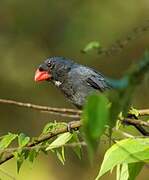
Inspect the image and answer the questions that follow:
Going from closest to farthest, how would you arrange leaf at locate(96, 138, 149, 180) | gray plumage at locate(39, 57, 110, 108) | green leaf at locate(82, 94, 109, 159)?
green leaf at locate(82, 94, 109, 159) → leaf at locate(96, 138, 149, 180) → gray plumage at locate(39, 57, 110, 108)

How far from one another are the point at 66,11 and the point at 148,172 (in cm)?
388

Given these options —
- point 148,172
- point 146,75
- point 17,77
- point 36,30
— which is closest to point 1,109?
point 17,77

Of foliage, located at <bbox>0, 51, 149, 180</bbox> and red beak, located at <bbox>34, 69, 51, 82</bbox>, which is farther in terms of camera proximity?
red beak, located at <bbox>34, 69, 51, 82</bbox>

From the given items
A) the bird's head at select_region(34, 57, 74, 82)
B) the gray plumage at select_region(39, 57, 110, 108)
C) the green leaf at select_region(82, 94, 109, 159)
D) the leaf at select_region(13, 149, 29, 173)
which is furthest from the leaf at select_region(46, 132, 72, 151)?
the bird's head at select_region(34, 57, 74, 82)

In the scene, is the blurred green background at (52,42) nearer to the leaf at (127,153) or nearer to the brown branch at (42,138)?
the brown branch at (42,138)

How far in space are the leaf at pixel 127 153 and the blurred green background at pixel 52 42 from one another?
882 cm

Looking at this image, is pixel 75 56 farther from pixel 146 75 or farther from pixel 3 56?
pixel 146 75

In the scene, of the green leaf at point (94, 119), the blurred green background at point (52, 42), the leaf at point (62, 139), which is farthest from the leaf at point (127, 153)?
the blurred green background at point (52, 42)

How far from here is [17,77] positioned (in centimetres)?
1172

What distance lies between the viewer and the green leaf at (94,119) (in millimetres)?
1309

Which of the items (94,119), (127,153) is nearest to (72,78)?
(127,153)

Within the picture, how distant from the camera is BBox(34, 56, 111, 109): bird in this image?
4.24m

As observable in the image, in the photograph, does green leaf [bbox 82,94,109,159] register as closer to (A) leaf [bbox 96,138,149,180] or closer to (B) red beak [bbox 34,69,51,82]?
(A) leaf [bbox 96,138,149,180]

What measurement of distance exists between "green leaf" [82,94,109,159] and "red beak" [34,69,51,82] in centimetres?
300
